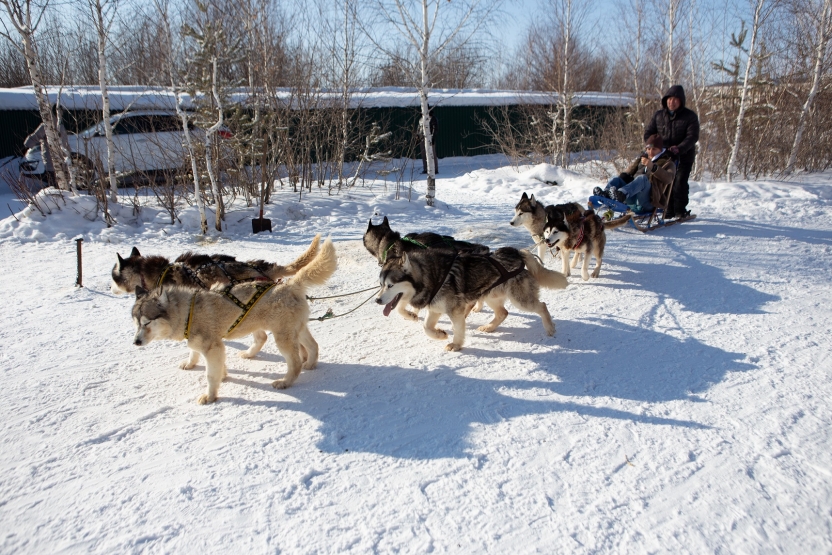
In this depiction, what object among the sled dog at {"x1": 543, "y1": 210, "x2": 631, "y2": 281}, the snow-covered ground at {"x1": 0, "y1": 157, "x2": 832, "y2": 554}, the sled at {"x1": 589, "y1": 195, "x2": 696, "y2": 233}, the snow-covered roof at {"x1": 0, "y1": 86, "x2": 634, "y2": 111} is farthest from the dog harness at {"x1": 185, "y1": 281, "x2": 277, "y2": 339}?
the snow-covered roof at {"x1": 0, "y1": 86, "x2": 634, "y2": 111}

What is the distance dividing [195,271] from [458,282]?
222 centimetres

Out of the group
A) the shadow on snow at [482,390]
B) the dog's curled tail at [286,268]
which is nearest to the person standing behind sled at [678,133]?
the shadow on snow at [482,390]

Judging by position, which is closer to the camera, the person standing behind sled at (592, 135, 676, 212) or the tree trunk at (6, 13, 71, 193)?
the person standing behind sled at (592, 135, 676, 212)

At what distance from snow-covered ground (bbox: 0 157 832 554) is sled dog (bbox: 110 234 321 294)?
51cm

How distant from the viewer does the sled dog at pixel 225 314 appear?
11.3ft

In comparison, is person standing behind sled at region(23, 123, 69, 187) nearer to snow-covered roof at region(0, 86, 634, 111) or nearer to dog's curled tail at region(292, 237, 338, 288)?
snow-covered roof at region(0, 86, 634, 111)

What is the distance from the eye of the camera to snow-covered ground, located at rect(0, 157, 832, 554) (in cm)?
238

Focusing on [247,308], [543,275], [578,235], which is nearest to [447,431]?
[247,308]

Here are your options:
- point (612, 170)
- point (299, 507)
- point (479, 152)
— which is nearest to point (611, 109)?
point (479, 152)

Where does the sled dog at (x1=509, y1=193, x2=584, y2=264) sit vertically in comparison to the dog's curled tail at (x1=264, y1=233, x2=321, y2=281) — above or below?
above

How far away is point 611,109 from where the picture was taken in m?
21.0

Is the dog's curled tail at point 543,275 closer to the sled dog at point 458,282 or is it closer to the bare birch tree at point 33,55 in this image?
the sled dog at point 458,282

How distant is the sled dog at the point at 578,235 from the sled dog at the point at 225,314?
3010 mm

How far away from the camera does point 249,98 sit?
33.1 ft
